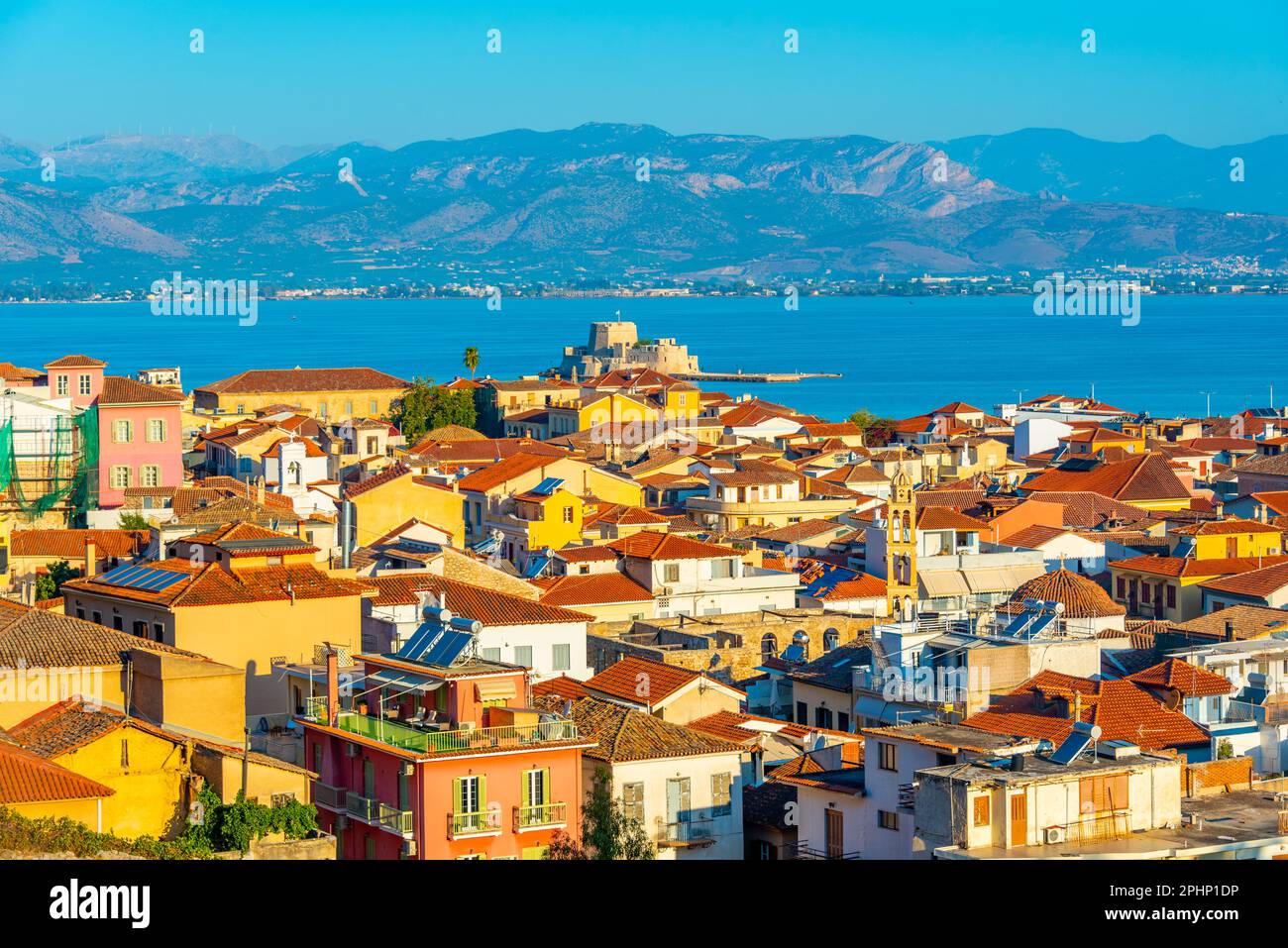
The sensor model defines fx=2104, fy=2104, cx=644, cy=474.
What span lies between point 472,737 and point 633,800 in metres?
1.23

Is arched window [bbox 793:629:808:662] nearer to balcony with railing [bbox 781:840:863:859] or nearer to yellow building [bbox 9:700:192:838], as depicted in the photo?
balcony with railing [bbox 781:840:863:859]

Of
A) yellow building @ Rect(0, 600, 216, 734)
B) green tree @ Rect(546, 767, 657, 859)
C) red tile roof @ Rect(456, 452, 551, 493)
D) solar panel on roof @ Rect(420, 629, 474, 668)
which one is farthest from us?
red tile roof @ Rect(456, 452, 551, 493)

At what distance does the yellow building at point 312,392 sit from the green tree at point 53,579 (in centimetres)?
3114

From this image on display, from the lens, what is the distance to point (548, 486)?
2598cm

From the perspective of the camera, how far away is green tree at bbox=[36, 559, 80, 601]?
61.0ft

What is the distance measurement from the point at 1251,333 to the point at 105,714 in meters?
143

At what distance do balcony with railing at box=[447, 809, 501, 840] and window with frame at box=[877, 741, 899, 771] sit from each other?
7.17 feet

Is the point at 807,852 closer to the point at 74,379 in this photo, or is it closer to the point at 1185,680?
the point at 1185,680

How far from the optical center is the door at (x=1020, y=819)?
882cm

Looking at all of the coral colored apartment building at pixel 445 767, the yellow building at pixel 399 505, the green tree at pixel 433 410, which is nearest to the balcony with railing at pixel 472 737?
the coral colored apartment building at pixel 445 767

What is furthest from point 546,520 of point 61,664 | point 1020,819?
point 1020,819

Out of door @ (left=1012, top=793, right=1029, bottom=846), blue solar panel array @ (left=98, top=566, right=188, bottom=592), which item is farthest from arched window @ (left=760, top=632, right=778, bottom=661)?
door @ (left=1012, top=793, right=1029, bottom=846)

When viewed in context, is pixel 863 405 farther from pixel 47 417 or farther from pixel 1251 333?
pixel 1251 333
